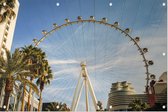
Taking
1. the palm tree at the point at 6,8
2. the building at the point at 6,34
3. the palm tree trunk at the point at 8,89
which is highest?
the building at the point at 6,34

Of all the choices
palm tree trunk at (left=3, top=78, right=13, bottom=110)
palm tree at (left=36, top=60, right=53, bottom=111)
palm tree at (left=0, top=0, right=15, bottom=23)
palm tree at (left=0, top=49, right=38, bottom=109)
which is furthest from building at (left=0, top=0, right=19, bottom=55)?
palm tree trunk at (left=3, top=78, right=13, bottom=110)

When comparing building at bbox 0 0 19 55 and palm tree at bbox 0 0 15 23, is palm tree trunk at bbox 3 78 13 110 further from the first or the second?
building at bbox 0 0 19 55

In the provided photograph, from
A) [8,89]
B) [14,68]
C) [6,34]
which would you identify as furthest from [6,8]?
[6,34]

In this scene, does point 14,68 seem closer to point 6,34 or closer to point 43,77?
point 43,77

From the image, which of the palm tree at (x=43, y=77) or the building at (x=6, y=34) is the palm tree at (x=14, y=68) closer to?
the palm tree at (x=43, y=77)

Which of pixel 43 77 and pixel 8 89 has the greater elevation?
pixel 43 77

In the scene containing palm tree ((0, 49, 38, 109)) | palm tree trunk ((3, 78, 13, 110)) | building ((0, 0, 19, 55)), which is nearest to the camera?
palm tree trunk ((3, 78, 13, 110))

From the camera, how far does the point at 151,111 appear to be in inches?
1486

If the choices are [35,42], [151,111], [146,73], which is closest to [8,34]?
[35,42]

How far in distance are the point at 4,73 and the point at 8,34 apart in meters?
67.0

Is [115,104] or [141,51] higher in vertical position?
[141,51]

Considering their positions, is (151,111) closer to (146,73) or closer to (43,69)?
(146,73)

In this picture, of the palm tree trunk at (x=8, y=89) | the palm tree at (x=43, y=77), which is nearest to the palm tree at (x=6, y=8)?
the palm tree trunk at (x=8, y=89)

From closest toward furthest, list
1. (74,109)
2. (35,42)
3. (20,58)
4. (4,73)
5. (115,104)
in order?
(4,73), (20,58), (35,42), (74,109), (115,104)
